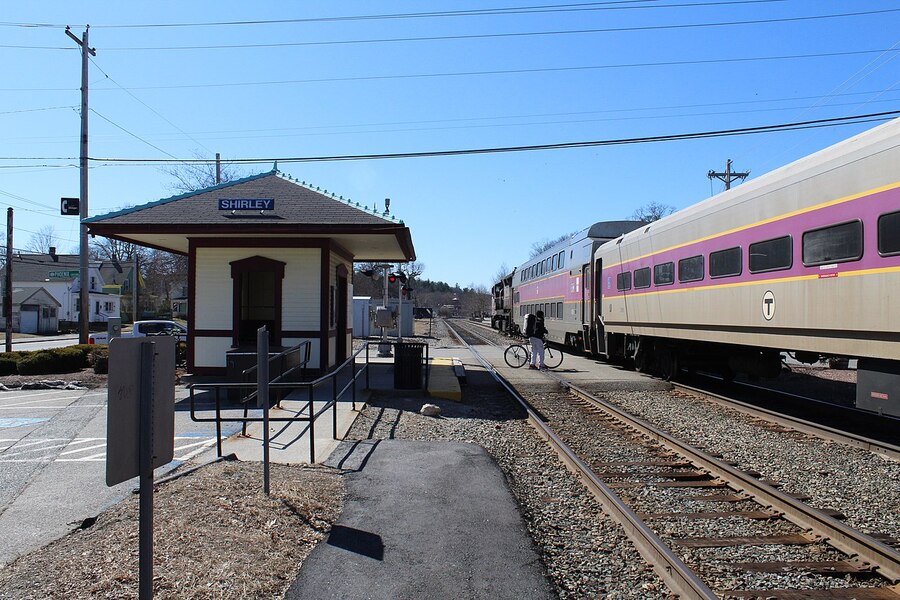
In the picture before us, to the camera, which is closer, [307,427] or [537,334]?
[307,427]

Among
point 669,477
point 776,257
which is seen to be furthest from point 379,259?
point 669,477

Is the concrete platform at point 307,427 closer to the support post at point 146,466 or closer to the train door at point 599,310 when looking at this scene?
the support post at point 146,466

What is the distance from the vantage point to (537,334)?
19562mm

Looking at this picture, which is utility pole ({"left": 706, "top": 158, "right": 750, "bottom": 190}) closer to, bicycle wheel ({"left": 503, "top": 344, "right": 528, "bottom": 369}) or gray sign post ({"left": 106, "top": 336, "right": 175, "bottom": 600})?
bicycle wheel ({"left": 503, "top": 344, "right": 528, "bottom": 369})

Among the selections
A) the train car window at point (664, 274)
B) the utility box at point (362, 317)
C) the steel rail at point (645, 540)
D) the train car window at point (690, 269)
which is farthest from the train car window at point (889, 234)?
the utility box at point (362, 317)

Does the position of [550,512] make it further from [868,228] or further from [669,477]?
[868,228]

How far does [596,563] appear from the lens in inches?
195

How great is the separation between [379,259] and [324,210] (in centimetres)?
678

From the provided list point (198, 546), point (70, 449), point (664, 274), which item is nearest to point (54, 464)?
point (70, 449)

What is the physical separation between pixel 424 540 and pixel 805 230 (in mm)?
6925

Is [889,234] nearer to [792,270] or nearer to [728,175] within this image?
[792,270]

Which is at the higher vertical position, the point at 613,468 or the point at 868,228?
the point at 868,228

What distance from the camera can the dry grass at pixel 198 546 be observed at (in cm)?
411

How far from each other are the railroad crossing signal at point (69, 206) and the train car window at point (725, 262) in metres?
19.4
